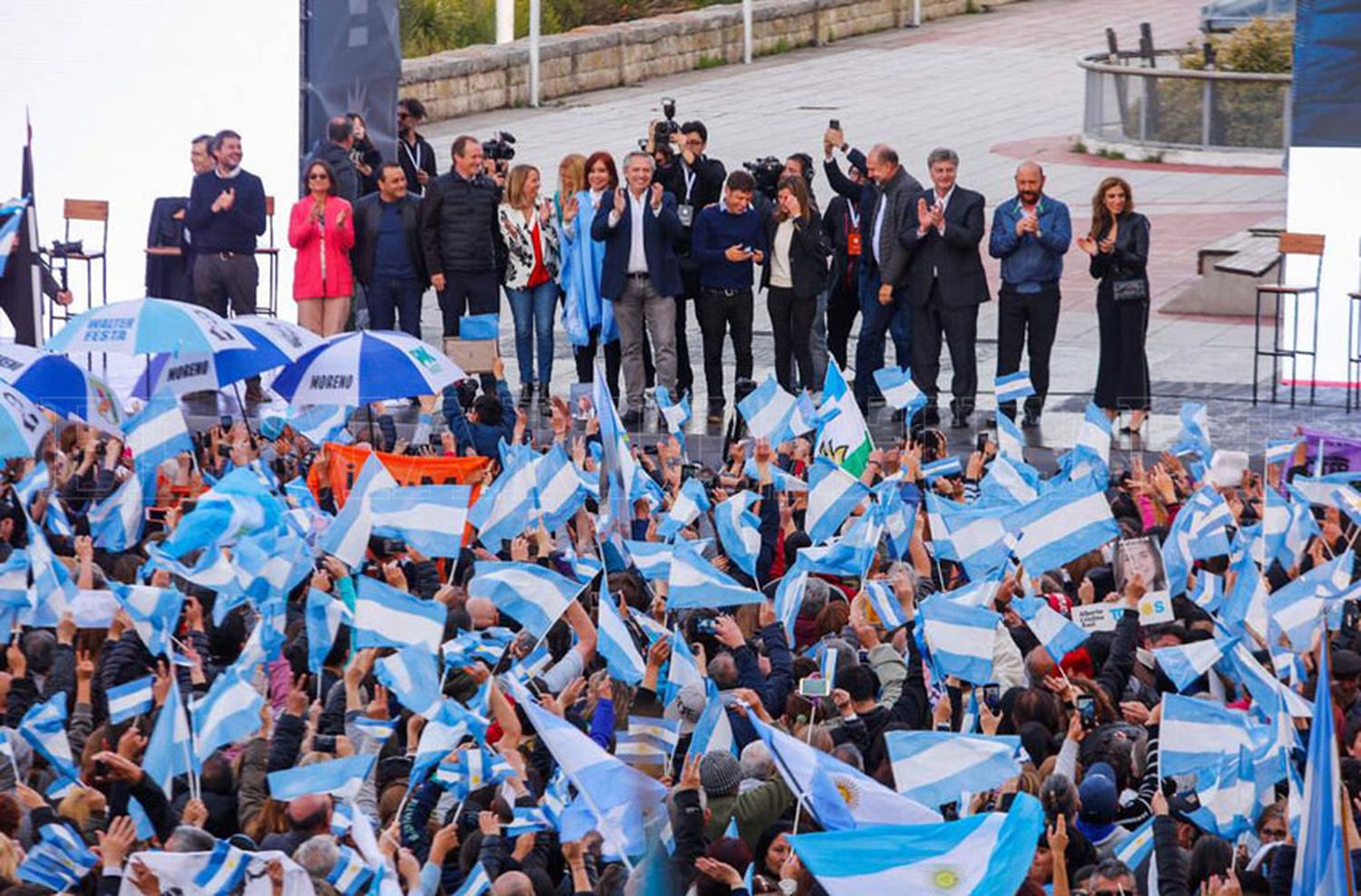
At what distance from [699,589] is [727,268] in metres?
6.91

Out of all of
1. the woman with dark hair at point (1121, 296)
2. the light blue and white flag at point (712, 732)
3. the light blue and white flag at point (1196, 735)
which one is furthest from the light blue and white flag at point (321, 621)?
the woman with dark hair at point (1121, 296)

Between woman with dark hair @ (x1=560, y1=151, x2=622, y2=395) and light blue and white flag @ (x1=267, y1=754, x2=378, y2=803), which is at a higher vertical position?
woman with dark hair @ (x1=560, y1=151, x2=622, y2=395)

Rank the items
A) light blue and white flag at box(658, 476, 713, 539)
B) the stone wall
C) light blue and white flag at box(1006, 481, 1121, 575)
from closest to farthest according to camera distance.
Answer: light blue and white flag at box(1006, 481, 1121, 575) < light blue and white flag at box(658, 476, 713, 539) < the stone wall

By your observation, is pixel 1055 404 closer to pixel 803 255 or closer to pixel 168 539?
pixel 803 255

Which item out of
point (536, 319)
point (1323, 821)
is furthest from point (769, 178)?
point (1323, 821)

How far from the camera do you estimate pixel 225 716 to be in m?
10.0

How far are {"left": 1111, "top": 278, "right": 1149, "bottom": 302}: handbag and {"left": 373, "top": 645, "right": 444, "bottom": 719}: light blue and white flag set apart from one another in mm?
7895

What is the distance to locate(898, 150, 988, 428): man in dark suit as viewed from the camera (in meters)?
17.5

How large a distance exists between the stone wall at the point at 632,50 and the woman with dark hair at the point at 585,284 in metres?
12.2

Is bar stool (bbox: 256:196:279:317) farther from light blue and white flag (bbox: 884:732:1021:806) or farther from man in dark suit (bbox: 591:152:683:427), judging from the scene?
light blue and white flag (bbox: 884:732:1021:806)

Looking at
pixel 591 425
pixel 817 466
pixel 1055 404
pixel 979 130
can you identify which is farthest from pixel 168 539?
pixel 979 130

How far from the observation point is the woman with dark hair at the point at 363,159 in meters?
19.8

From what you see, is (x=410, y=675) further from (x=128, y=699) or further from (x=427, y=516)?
(x=427, y=516)

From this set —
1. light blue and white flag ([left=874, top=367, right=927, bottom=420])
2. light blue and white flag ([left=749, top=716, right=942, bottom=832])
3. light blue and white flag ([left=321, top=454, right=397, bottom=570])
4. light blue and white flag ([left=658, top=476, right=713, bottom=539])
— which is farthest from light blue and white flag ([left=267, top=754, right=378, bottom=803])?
light blue and white flag ([left=874, top=367, right=927, bottom=420])
